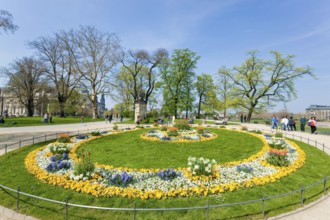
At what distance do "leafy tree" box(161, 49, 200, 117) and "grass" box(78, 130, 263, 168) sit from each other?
90.7 ft

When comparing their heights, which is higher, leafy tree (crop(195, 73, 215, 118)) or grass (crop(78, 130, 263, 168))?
leafy tree (crop(195, 73, 215, 118))

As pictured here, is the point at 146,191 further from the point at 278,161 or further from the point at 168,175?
the point at 278,161

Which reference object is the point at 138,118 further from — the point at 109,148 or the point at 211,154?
the point at 211,154

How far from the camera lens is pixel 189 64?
42125 mm

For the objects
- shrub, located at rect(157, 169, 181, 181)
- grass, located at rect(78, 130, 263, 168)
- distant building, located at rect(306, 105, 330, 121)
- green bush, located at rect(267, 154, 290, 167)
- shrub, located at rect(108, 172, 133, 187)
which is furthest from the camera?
distant building, located at rect(306, 105, 330, 121)

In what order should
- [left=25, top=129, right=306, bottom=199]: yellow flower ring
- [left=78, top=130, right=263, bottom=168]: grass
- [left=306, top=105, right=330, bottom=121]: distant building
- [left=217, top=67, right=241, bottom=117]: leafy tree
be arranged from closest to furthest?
[left=25, top=129, right=306, bottom=199]: yellow flower ring < [left=78, top=130, right=263, bottom=168]: grass < [left=217, top=67, right=241, bottom=117]: leafy tree < [left=306, top=105, right=330, bottom=121]: distant building

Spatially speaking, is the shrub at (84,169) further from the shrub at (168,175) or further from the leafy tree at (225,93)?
the leafy tree at (225,93)

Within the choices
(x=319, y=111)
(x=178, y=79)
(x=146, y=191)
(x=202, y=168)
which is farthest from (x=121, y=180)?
(x=319, y=111)

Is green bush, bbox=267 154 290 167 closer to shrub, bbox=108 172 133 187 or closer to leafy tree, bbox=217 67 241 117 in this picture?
shrub, bbox=108 172 133 187

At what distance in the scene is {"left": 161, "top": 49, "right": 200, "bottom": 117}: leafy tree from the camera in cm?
4181

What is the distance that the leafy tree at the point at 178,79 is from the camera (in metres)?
41.8

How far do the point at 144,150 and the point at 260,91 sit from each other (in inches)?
1304

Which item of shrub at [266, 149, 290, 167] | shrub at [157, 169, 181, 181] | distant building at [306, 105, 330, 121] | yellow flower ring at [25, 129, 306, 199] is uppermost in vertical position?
distant building at [306, 105, 330, 121]

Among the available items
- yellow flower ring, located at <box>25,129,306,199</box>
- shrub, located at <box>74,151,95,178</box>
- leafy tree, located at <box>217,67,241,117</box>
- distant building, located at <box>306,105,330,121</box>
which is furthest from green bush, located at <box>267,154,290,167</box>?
distant building, located at <box>306,105,330,121</box>
